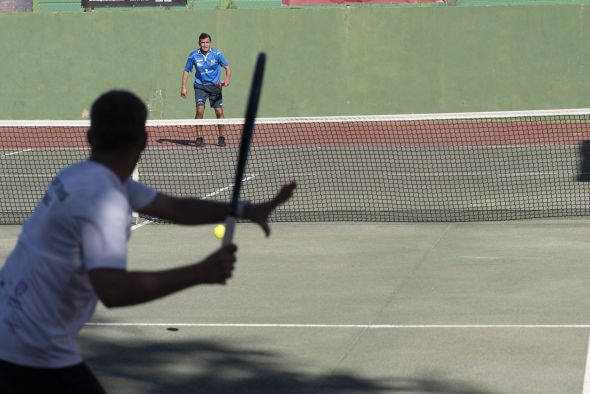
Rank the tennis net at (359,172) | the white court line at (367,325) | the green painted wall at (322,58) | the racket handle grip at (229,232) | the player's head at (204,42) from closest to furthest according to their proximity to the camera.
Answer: the racket handle grip at (229,232)
the white court line at (367,325)
the tennis net at (359,172)
the player's head at (204,42)
the green painted wall at (322,58)

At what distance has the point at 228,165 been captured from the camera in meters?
19.0

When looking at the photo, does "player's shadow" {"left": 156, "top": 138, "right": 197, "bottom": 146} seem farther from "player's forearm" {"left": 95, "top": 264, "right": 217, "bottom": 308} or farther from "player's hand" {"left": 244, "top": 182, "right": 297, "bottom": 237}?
"player's forearm" {"left": 95, "top": 264, "right": 217, "bottom": 308}

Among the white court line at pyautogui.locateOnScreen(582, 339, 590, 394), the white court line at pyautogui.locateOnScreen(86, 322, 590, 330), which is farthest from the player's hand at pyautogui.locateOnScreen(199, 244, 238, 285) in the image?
the white court line at pyautogui.locateOnScreen(86, 322, 590, 330)

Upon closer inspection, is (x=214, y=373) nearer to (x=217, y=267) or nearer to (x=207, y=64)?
(x=217, y=267)

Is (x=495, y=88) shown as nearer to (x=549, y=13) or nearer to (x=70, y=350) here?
(x=549, y=13)

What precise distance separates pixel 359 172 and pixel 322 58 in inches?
374

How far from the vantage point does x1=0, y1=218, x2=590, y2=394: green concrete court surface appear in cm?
696

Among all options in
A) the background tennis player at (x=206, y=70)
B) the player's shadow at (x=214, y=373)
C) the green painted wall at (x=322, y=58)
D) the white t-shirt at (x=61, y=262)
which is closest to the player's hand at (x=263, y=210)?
the white t-shirt at (x=61, y=262)

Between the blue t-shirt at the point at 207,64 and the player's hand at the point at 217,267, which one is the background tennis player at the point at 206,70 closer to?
the blue t-shirt at the point at 207,64

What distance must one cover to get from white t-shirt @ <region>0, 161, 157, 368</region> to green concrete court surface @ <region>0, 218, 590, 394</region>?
3.03 m

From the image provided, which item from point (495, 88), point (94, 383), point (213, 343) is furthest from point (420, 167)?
point (94, 383)

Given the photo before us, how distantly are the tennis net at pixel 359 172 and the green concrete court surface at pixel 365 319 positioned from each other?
179cm

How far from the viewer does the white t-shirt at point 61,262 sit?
3508 millimetres

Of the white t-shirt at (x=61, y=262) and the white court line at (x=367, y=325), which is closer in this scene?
the white t-shirt at (x=61, y=262)
